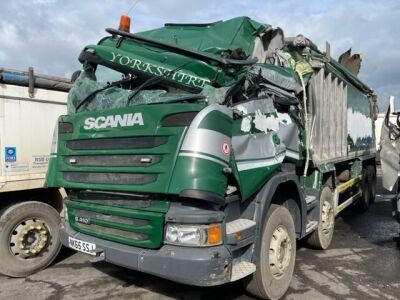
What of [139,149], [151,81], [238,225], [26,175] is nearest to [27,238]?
[26,175]

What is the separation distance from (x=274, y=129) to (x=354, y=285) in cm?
212

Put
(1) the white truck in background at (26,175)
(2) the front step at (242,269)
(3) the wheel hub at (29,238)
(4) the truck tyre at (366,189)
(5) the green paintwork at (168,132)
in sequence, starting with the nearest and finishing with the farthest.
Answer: (5) the green paintwork at (168,132) → (2) the front step at (242,269) → (1) the white truck in background at (26,175) → (3) the wheel hub at (29,238) → (4) the truck tyre at (366,189)

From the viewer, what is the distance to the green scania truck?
3357 millimetres

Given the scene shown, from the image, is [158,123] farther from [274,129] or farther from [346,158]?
[346,158]

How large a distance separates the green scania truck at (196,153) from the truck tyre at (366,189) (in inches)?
170

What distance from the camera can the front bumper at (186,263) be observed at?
10.7ft

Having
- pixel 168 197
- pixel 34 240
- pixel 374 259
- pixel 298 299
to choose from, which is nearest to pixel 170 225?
pixel 168 197

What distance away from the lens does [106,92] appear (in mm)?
4539

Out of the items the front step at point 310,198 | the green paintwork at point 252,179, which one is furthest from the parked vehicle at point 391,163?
the green paintwork at point 252,179

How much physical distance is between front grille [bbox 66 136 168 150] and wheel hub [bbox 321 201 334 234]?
3.50m

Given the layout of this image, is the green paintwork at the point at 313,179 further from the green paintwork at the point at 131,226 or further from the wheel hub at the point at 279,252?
the green paintwork at the point at 131,226

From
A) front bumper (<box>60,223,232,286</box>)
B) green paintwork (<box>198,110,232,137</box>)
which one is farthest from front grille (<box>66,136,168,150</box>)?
front bumper (<box>60,223,232,286</box>)

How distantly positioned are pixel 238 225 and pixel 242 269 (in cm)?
37

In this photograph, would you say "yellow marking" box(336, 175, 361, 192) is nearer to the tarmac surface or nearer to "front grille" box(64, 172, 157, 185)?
the tarmac surface
